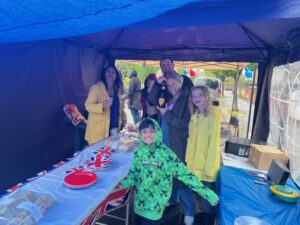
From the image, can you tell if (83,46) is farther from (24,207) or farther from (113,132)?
(24,207)

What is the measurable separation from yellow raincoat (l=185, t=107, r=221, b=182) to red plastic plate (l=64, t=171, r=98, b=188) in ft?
2.89

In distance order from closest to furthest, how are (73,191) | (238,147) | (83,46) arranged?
(73,191) < (238,147) < (83,46)

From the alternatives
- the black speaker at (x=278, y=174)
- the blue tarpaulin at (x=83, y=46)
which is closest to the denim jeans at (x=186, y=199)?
the black speaker at (x=278, y=174)

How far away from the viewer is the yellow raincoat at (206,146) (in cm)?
198

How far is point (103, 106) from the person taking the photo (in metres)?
2.89

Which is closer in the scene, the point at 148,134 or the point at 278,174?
the point at 148,134

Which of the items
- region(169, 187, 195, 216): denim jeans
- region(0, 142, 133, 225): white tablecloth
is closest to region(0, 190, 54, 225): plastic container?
region(0, 142, 133, 225): white tablecloth

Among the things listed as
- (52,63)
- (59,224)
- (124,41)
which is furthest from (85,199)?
(124,41)

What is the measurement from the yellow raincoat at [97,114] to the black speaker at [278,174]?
73.4 inches

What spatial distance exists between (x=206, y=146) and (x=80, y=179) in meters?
1.05

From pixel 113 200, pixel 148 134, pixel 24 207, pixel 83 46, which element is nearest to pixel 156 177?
pixel 148 134

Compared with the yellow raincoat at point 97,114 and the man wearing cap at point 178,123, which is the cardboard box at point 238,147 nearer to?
the man wearing cap at point 178,123

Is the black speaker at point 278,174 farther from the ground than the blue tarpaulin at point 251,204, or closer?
farther from the ground

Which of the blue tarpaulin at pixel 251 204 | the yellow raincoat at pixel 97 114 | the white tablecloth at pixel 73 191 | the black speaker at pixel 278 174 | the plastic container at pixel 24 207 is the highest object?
the yellow raincoat at pixel 97 114
